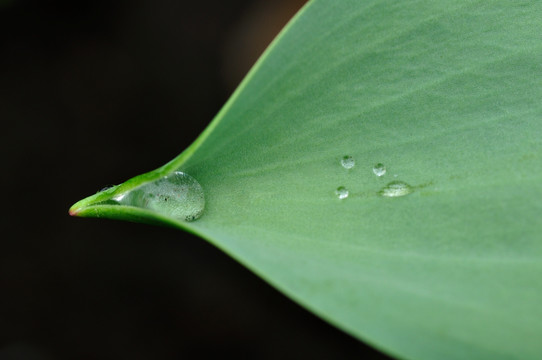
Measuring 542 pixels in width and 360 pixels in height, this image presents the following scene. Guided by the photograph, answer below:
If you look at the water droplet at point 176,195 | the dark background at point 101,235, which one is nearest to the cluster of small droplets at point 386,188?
the water droplet at point 176,195

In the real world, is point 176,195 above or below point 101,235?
below

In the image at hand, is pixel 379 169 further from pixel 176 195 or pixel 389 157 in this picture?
pixel 176 195

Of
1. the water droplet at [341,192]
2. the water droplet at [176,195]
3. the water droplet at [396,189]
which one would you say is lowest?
the water droplet at [176,195]

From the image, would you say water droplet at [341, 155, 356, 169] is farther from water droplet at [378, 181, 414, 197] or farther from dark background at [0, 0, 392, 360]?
dark background at [0, 0, 392, 360]

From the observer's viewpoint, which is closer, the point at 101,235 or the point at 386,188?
the point at 386,188

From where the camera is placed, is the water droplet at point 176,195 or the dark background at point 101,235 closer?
the water droplet at point 176,195

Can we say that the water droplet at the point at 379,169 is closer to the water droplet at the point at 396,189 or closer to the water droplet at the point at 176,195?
the water droplet at the point at 396,189

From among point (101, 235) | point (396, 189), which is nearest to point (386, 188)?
point (396, 189)
